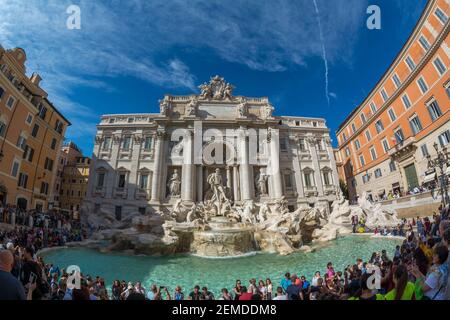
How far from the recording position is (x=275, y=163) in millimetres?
26047

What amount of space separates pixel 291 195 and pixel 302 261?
15728 mm

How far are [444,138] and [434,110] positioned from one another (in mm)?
2877

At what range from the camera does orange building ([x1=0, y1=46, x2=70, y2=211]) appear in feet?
59.6

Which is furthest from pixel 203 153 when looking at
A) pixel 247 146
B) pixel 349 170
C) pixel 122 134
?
pixel 349 170

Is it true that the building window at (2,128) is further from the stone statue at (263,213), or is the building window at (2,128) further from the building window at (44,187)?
the stone statue at (263,213)

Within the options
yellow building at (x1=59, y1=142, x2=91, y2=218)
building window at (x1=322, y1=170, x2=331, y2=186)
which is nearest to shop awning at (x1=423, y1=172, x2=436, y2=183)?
building window at (x1=322, y1=170, x2=331, y2=186)

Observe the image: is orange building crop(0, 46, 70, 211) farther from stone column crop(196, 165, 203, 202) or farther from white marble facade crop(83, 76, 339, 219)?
stone column crop(196, 165, 203, 202)

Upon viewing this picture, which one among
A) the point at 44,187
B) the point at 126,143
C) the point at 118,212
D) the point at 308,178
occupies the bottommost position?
the point at 118,212

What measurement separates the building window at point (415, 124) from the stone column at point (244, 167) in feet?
54.1

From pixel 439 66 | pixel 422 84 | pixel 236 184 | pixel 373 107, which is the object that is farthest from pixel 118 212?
pixel 373 107

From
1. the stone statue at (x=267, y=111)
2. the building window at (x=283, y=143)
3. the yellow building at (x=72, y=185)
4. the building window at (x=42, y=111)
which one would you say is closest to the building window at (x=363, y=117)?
the building window at (x=283, y=143)

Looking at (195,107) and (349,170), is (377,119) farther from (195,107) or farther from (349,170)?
(195,107)

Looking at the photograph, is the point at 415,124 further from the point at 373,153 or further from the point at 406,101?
the point at 373,153
